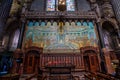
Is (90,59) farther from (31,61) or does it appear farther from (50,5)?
(50,5)

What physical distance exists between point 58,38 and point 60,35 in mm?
422

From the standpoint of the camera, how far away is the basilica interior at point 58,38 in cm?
952

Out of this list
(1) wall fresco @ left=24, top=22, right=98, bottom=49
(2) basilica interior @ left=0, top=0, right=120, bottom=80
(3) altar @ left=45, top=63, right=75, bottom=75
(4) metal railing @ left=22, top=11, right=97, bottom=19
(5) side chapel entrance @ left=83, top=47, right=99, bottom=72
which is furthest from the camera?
(4) metal railing @ left=22, top=11, right=97, bottom=19

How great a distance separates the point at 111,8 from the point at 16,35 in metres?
12.6

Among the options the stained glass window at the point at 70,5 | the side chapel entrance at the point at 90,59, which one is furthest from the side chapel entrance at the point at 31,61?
the stained glass window at the point at 70,5

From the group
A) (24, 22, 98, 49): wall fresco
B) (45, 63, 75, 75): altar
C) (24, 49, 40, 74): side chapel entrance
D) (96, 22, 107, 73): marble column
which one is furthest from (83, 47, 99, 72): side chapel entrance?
(24, 49, 40, 74): side chapel entrance

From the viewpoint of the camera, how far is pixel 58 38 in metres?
10.8

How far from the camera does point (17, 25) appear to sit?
12.4 metres

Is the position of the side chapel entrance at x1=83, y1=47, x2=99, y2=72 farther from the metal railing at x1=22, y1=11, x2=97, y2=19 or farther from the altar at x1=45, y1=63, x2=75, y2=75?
the metal railing at x1=22, y1=11, x2=97, y2=19

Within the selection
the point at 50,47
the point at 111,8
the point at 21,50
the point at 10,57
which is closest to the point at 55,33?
the point at 50,47

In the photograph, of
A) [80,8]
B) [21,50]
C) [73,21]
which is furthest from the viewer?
[80,8]

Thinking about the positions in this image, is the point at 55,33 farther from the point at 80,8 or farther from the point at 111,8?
the point at 111,8

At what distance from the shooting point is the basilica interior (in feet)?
31.2

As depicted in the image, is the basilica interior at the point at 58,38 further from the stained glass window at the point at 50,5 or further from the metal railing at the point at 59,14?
the stained glass window at the point at 50,5
